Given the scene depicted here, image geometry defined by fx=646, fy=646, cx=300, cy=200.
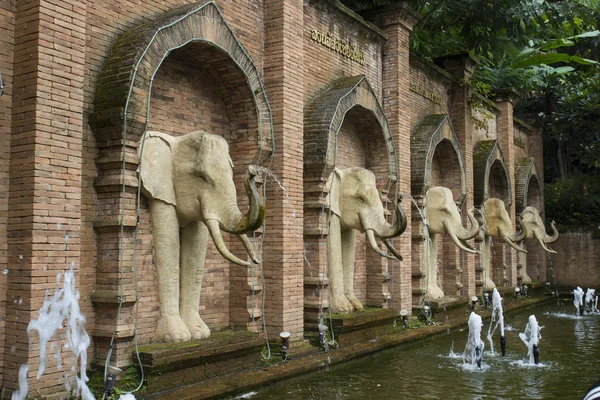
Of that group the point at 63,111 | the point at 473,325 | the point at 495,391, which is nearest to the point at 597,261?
the point at 473,325

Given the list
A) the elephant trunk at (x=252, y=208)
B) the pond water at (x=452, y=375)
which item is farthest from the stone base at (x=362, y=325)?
the elephant trunk at (x=252, y=208)

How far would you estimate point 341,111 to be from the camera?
11266 millimetres

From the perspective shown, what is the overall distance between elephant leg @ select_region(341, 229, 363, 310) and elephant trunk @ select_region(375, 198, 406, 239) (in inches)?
32.0

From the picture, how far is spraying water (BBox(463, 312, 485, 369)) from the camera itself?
10.0m

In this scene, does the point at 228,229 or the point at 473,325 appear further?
the point at 473,325

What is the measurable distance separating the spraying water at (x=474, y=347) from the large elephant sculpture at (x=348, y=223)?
169 centimetres

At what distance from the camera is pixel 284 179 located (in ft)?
32.8

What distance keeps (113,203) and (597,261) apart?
22.8 metres

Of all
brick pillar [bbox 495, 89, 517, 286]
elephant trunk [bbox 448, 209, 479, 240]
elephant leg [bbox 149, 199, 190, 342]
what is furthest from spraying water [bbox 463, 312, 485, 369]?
brick pillar [bbox 495, 89, 517, 286]

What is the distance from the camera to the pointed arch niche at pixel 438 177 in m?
14.9

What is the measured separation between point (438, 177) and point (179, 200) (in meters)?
10.8

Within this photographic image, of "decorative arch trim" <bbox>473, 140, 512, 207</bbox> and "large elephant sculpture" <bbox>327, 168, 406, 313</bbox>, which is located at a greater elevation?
"decorative arch trim" <bbox>473, 140, 512, 207</bbox>

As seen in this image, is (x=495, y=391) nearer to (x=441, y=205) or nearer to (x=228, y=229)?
(x=228, y=229)

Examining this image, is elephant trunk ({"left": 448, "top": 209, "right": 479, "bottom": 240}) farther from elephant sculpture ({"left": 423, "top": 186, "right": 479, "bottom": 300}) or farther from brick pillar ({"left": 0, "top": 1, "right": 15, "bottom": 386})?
brick pillar ({"left": 0, "top": 1, "right": 15, "bottom": 386})
